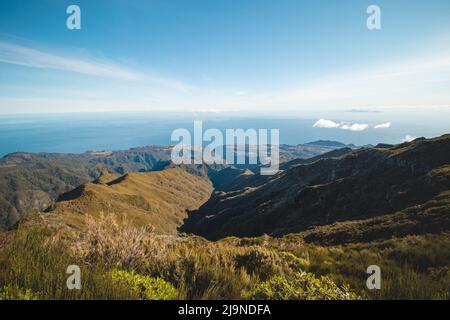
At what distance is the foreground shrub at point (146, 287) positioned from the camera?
460cm

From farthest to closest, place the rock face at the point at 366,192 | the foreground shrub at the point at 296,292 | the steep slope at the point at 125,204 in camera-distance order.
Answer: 1. the steep slope at the point at 125,204
2. the rock face at the point at 366,192
3. the foreground shrub at the point at 296,292

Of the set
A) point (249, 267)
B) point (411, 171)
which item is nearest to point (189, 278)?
point (249, 267)

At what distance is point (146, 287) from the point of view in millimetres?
4898

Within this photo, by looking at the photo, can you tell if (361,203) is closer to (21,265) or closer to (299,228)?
(299,228)

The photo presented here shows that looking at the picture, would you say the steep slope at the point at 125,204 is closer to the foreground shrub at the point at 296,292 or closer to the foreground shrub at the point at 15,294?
the foreground shrub at the point at 15,294

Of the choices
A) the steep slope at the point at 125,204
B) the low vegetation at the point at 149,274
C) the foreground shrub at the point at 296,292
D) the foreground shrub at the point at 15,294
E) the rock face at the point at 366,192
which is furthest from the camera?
the steep slope at the point at 125,204

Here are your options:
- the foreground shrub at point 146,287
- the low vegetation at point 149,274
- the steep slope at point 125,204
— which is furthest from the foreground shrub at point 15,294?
the steep slope at point 125,204

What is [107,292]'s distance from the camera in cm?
426

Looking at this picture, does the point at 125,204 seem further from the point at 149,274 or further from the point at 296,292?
the point at 296,292

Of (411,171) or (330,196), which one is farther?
(330,196)

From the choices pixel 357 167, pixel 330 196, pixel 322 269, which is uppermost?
pixel 322 269

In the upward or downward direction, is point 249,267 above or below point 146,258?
below

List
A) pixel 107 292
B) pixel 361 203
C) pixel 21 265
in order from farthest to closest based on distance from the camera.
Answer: pixel 361 203, pixel 21 265, pixel 107 292
